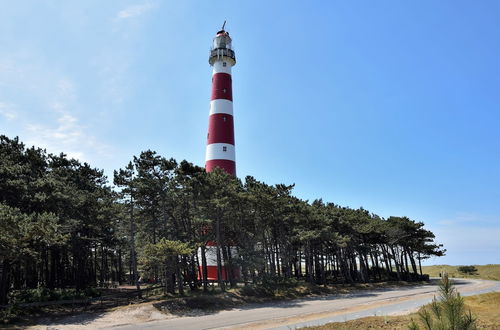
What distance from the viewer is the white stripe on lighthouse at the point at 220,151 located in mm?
38875

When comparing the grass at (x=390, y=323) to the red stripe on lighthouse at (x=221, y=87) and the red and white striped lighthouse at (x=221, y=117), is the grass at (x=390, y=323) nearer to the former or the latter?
the red and white striped lighthouse at (x=221, y=117)

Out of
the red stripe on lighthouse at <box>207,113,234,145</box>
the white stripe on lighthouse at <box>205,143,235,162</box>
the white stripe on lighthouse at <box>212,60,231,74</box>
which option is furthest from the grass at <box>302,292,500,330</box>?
the white stripe on lighthouse at <box>212,60,231,74</box>

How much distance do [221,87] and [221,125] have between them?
17.0 feet

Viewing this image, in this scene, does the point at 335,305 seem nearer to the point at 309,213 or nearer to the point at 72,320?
the point at 309,213

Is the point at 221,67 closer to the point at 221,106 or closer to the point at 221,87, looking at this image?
the point at 221,87

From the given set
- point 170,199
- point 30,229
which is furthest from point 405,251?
point 30,229

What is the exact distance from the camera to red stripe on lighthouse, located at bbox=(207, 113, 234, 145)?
1550 inches

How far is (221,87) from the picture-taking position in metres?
41.6

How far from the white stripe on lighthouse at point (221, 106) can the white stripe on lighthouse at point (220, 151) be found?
4100 mm

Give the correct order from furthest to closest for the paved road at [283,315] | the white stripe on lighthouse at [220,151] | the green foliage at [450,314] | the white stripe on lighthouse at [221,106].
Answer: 1. the white stripe on lighthouse at [221,106]
2. the white stripe on lighthouse at [220,151]
3. the paved road at [283,315]
4. the green foliage at [450,314]

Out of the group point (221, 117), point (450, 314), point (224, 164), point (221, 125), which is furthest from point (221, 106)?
point (450, 314)

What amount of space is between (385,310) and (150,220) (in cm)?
2078

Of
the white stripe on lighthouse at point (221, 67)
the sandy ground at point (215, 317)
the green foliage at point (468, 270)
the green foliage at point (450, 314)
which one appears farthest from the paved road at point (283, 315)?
the green foliage at point (468, 270)

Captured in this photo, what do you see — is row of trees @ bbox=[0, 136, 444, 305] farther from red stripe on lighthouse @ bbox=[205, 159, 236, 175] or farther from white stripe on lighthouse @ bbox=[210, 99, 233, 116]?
white stripe on lighthouse @ bbox=[210, 99, 233, 116]
